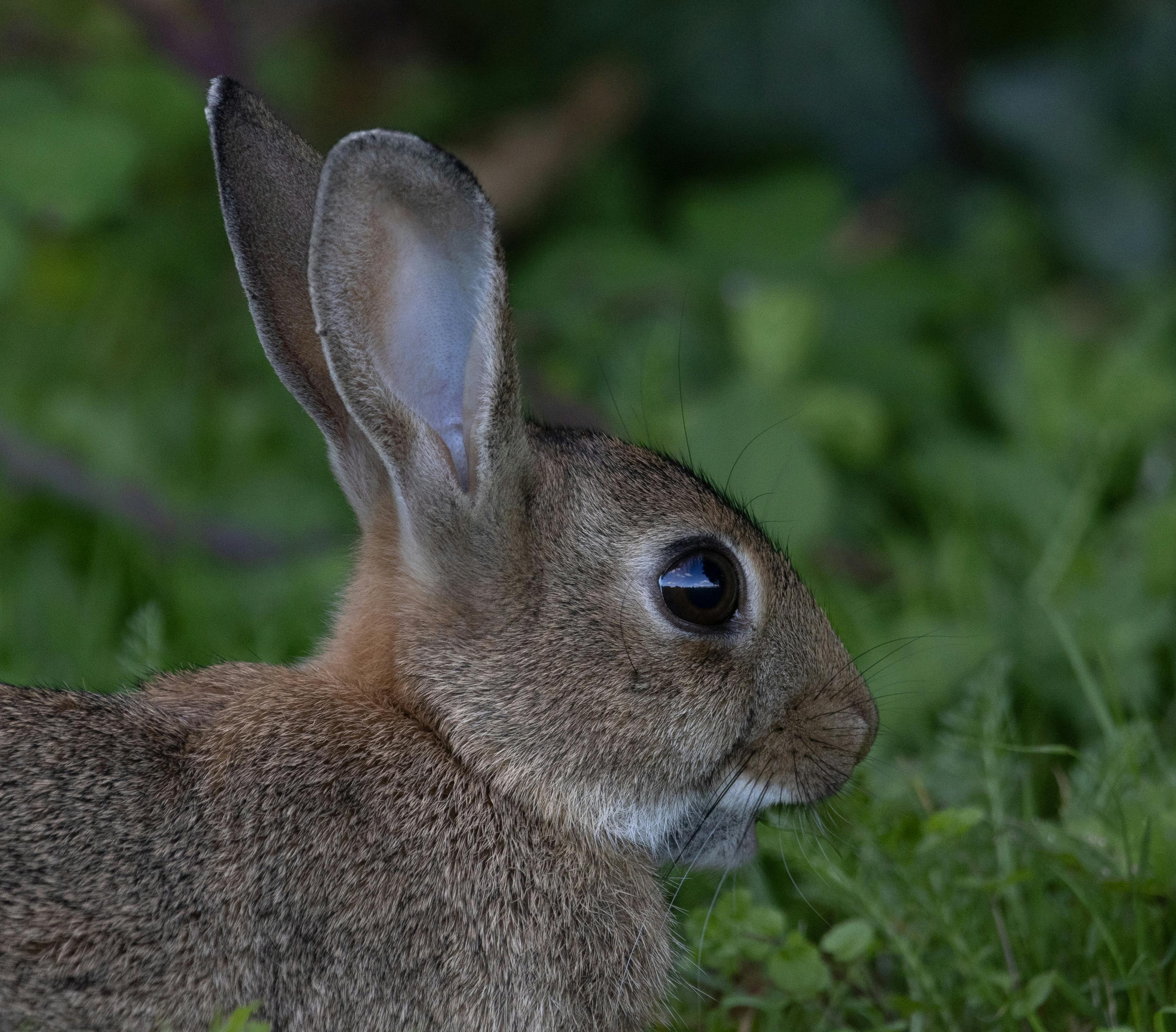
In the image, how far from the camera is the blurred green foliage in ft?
10.7

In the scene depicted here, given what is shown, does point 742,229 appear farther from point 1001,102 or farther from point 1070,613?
point 1070,613

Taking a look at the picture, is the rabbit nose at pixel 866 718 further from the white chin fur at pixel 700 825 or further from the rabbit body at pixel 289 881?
the rabbit body at pixel 289 881

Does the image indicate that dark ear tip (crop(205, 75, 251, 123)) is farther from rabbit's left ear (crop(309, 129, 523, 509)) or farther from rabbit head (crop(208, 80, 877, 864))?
rabbit's left ear (crop(309, 129, 523, 509))

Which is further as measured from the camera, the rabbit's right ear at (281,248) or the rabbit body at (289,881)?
the rabbit's right ear at (281,248)

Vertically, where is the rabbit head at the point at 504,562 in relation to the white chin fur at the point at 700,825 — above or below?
above

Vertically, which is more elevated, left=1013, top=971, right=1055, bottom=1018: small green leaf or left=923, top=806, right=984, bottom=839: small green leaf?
left=923, top=806, right=984, bottom=839: small green leaf

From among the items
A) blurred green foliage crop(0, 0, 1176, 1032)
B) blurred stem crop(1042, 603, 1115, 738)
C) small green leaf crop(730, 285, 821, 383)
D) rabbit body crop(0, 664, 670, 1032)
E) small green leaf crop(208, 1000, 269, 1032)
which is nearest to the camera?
small green leaf crop(208, 1000, 269, 1032)

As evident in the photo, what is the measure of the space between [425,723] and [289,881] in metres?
0.48

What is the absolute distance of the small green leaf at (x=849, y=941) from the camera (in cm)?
293

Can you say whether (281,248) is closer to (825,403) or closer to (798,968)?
(798,968)

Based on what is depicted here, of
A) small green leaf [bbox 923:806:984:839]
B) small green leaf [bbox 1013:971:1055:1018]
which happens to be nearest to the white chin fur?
small green leaf [bbox 923:806:984:839]

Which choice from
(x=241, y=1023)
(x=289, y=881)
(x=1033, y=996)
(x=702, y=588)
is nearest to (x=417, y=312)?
(x=702, y=588)

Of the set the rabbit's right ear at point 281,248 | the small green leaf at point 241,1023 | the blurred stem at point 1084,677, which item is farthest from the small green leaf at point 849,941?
the rabbit's right ear at point 281,248

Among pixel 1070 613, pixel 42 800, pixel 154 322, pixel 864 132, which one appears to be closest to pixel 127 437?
pixel 154 322
